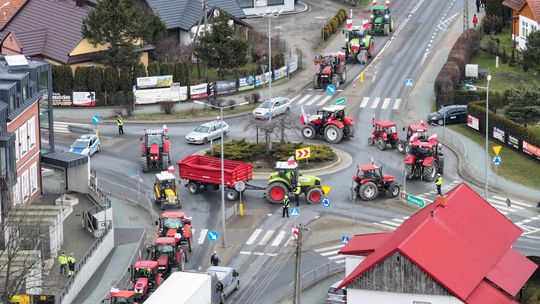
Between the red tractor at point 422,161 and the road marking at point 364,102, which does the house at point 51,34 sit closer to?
the road marking at point 364,102

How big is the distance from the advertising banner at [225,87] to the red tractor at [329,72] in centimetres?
691

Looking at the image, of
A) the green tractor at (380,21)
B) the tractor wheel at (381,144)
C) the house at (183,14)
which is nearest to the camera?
the tractor wheel at (381,144)

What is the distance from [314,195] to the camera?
89625mm

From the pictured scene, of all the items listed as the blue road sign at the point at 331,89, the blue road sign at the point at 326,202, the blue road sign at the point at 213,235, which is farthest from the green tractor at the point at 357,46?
the blue road sign at the point at 213,235

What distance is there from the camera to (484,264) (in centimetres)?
6975

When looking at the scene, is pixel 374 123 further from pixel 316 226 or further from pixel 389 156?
pixel 316 226

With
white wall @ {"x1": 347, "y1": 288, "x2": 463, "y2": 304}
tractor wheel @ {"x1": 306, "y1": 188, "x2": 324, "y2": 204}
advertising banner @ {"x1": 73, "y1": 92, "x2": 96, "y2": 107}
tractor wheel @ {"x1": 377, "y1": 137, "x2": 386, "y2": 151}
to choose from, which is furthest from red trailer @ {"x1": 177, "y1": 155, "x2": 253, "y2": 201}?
advertising banner @ {"x1": 73, "y1": 92, "x2": 96, "y2": 107}

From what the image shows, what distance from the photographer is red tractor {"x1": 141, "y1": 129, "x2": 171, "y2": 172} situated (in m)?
96.5

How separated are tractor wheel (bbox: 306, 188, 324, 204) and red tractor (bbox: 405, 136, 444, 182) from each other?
7.18m

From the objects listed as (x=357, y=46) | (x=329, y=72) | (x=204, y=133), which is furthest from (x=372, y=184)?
(x=357, y=46)

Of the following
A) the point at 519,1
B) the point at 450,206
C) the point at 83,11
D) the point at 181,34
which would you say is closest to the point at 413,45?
the point at 519,1

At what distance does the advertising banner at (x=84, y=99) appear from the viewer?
115 meters

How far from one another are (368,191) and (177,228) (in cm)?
1492

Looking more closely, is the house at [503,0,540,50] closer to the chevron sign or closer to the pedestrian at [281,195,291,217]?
the chevron sign
